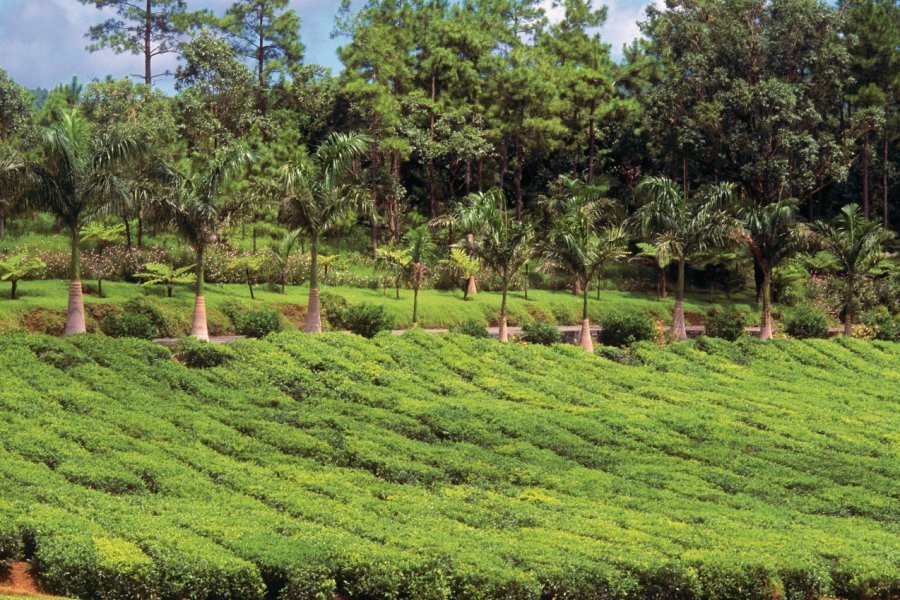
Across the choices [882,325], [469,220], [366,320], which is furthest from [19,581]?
[882,325]

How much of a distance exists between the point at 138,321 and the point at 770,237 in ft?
85.6

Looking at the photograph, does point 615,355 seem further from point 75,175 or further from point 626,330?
point 75,175

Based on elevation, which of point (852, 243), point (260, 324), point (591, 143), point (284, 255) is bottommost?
point (260, 324)

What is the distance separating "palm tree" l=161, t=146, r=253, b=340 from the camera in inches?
1288

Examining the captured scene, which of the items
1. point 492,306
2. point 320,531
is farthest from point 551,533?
point 492,306

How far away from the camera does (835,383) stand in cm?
3600

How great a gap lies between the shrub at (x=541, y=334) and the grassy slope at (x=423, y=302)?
485 centimetres

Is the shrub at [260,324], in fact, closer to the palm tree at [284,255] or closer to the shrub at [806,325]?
the palm tree at [284,255]

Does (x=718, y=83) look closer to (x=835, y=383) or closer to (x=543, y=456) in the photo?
(x=835, y=383)

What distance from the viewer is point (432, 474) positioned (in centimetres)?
2148

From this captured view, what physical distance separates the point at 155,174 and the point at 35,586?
19593 mm

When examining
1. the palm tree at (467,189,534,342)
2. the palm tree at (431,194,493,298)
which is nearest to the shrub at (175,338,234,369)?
the palm tree at (467,189,534,342)

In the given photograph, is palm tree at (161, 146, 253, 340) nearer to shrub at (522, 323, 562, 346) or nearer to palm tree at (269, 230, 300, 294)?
palm tree at (269, 230, 300, 294)

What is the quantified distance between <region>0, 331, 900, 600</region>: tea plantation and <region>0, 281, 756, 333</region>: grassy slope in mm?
5085
